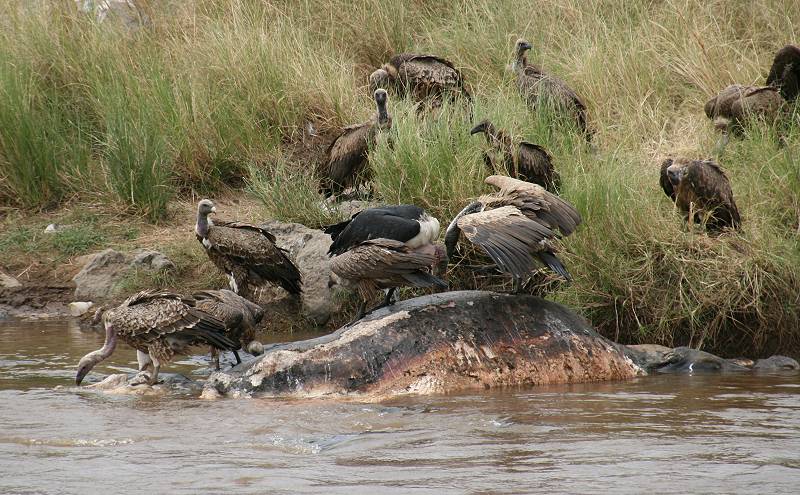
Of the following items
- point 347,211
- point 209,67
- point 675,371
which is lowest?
point 675,371

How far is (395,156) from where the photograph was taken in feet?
29.6

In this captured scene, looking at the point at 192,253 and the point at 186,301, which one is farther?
the point at 192,253

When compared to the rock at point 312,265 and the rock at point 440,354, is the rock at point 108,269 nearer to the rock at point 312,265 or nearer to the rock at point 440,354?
the rock at point 312,265

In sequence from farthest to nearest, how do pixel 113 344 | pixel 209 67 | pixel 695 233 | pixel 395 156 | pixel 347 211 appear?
pixel 209 67 → pixel 347 211 → pixel 395 156 → pixel 695 233 → pixel 113 344

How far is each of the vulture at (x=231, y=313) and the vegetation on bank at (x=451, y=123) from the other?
1802 mm

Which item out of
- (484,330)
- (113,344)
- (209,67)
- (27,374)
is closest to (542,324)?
(484,330)

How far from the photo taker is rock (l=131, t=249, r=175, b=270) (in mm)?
9711

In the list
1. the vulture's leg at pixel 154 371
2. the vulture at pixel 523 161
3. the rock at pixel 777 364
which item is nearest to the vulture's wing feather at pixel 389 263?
the vulture's leg at pixel 154 371

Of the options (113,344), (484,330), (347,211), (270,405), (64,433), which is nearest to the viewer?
(64,433)

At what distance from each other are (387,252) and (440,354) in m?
0.72

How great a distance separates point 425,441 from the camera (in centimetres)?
556

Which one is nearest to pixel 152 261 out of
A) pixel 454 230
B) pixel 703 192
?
pixel 454 230

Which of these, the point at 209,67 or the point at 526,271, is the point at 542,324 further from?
the point at 209,67

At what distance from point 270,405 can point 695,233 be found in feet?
11.1
